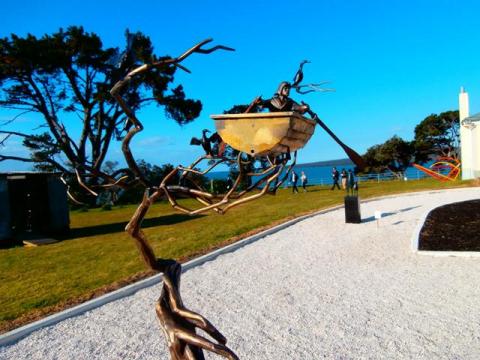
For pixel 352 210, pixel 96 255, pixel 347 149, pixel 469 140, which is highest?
pixel 469 140

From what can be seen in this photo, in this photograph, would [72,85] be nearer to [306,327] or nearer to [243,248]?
[243,248]

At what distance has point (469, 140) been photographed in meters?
24.1

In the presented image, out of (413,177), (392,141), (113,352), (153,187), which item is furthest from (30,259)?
(392,141)

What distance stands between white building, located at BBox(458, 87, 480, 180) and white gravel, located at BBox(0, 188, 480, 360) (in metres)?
17.5

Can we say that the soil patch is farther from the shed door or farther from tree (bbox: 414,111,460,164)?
tree (bbox: 414,111,460,164)

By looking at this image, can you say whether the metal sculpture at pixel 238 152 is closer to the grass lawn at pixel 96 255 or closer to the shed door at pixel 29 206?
the grass lawn at pixel 96 255

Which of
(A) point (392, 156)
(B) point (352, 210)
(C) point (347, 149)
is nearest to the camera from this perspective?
(C) point (347, 149)

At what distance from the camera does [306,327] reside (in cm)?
543

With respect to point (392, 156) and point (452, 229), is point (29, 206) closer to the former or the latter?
point (452, 229)

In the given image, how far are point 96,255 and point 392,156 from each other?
37437mm

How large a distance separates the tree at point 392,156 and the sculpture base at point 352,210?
3024 cm

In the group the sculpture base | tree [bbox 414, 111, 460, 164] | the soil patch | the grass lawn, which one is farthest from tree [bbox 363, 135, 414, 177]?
the sculpture base

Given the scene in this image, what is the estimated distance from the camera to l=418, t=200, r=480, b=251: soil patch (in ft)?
30.4

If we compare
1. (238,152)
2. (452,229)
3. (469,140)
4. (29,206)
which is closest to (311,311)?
(238,152)
